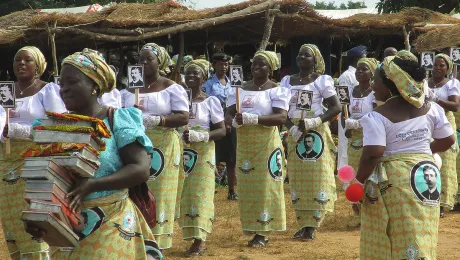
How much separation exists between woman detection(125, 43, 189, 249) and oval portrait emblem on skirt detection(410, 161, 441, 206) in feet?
9.63

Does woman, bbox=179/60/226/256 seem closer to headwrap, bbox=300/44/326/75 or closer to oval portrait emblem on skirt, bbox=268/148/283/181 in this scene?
oval portrait emblem on skirt, bbox=268/148/283/181

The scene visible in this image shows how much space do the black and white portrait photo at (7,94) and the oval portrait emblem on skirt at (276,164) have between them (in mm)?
3065

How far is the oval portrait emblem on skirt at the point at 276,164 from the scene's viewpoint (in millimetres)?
9258

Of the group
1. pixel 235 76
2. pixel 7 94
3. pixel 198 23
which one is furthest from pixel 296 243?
pixel 198 23

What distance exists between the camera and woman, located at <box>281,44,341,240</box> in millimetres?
9758

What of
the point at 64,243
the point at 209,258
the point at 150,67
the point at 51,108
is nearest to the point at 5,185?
the point at 51,108

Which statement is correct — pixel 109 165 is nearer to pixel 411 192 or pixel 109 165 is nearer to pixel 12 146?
pixel 411 192

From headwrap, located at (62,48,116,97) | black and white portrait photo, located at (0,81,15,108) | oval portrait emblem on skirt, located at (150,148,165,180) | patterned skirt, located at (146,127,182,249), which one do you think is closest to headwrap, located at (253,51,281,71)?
patterned skirt, located at (146,127,182,249)

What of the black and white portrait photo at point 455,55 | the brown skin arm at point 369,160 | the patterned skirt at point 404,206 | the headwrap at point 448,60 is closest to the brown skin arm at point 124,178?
the brown skin arm at point 369,160

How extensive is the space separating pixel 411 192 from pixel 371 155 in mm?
366

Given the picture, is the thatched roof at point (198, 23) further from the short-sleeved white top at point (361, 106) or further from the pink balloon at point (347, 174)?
the pink balloon at point (347, 174)

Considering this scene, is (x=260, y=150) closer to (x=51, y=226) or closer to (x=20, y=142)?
(x=20, y=142)

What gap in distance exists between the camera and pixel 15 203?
7172 mm

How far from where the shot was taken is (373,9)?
92.0ft
